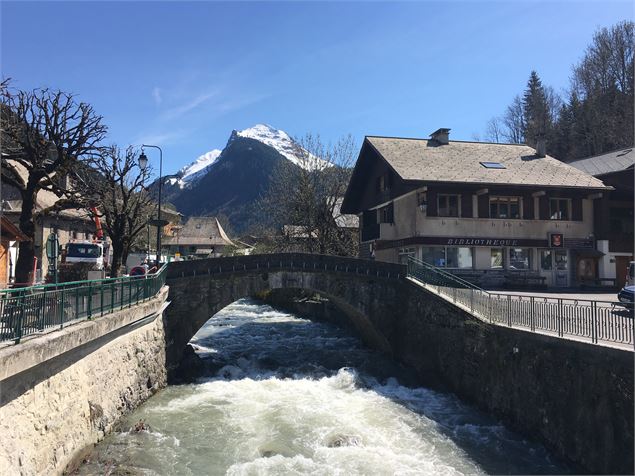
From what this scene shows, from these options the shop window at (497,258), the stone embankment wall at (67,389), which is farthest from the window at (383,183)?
the stone embankment wall at (67,389)

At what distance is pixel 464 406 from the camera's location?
14945 millimetres

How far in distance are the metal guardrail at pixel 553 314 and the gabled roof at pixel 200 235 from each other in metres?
61.9

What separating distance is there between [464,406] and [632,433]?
6.44 metres

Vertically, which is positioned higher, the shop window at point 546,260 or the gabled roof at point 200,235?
the gabled roof at point 200,235

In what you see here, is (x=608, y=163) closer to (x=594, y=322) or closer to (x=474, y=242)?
(x=474, y=242)

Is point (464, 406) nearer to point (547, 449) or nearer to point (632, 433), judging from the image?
point (547, 449)

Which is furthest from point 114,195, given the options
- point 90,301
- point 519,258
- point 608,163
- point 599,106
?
point 599,106

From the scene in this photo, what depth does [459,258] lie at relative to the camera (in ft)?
85.7

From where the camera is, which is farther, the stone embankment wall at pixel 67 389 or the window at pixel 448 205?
the window at pixel 448 205

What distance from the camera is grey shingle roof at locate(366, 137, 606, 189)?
2561 cm

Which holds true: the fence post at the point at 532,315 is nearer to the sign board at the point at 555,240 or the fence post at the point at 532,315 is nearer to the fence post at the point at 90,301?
the fence post at the point at 90,301

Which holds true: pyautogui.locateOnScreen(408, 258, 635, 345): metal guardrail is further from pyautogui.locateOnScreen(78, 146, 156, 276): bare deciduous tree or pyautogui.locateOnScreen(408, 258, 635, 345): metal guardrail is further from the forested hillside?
the forested hillside

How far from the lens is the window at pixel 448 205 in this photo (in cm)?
2588

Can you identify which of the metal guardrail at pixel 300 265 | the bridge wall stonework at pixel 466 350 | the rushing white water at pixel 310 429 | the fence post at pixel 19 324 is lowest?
the rushing white water at pixel 310 429
